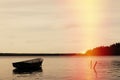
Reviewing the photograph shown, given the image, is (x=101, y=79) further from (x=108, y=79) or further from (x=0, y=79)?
(x=0, y=79)

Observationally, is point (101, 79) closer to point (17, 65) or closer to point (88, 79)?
point (88, 79)

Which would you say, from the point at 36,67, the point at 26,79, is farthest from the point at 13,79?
the point at 36,67

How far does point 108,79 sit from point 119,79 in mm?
2460

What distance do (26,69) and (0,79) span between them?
2991 centimetres

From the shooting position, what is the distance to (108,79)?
8456cm

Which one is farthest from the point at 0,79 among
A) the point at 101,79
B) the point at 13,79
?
the point at 101,79

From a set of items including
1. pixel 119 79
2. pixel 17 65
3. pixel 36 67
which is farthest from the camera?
pixel 36 67

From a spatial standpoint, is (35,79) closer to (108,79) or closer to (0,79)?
(0,79)

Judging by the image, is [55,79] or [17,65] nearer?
[55,79]

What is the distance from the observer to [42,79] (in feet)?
280

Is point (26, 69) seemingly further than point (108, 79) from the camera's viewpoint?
Yes

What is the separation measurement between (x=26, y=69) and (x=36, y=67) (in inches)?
295

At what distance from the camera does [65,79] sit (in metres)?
87.0

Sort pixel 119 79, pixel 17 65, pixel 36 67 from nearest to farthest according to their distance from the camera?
pixel 119 79
pixel 17 65
pixel 36 67
